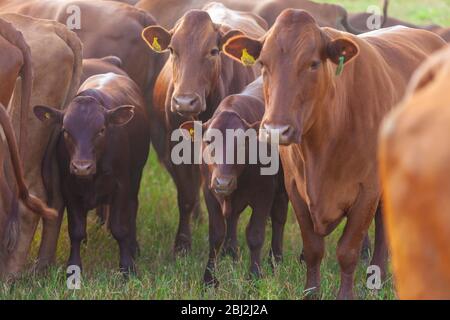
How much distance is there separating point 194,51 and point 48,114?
4.17ft

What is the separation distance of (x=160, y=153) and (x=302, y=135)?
10.5ft

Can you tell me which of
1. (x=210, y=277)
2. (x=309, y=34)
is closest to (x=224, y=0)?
(x=210, y=277)

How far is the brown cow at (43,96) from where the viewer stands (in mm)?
7172

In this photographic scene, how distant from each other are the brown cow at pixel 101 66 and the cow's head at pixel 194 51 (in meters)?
0.65

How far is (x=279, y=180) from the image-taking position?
7.38 metres

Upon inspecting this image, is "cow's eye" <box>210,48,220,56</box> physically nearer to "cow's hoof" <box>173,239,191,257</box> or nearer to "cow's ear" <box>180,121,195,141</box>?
"cow's ear" <box>180,121,195,141</box>

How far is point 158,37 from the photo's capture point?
798 centimetres

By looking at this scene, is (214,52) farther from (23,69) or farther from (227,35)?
(23,69)

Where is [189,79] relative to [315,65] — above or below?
below

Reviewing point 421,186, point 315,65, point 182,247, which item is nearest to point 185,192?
point 182,247

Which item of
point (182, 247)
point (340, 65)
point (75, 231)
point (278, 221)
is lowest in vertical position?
point (182, 247)

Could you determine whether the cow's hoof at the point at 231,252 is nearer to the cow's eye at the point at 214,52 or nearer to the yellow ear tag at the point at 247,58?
the cow's eye at the point at 214,52

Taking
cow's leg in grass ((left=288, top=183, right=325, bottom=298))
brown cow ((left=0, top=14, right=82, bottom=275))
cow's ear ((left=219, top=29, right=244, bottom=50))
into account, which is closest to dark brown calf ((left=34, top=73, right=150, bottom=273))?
brown cow ((left=0, top=14, right=82, bottom=275))

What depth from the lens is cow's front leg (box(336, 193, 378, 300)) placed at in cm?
616
